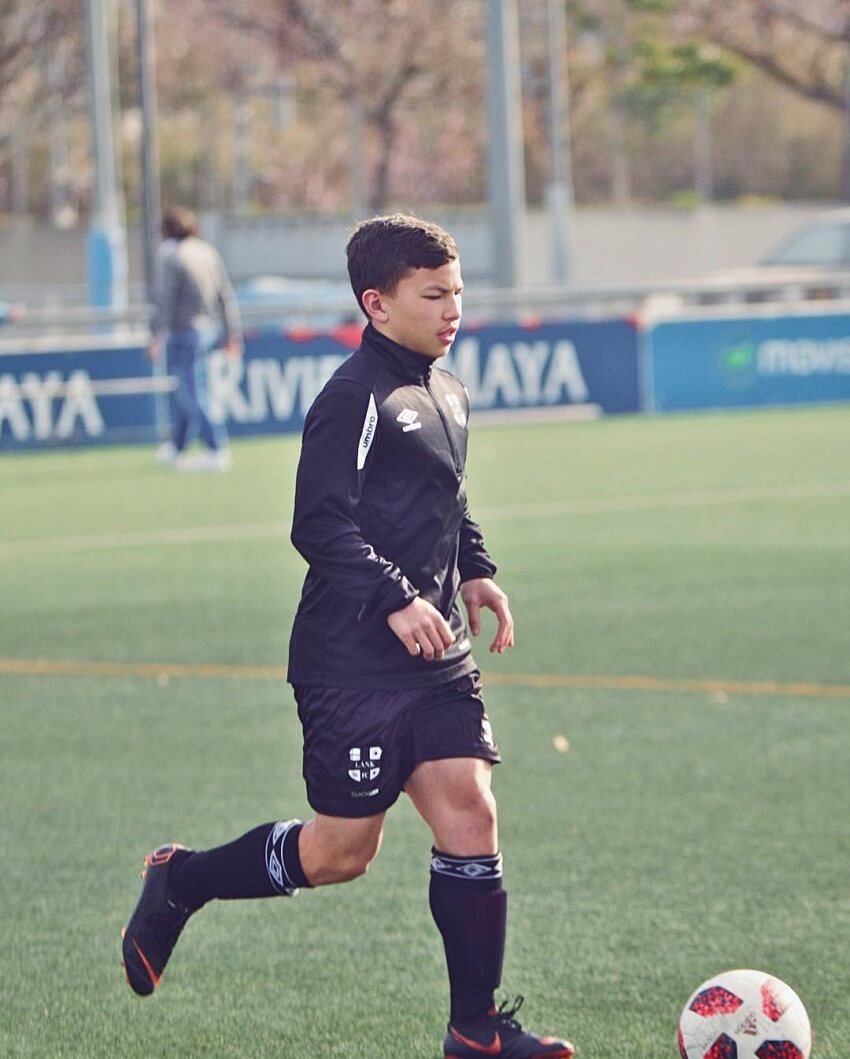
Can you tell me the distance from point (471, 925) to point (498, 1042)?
239mm

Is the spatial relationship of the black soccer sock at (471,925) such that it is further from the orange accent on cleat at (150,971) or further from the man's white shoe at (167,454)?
the man's white shoe at (167,454)

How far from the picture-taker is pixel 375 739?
440cm

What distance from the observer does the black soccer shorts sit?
14.5ft

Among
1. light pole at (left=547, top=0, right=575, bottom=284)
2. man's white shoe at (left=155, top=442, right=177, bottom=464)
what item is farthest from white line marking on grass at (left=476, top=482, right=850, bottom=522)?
light pole at (left=547, top=0, right=575, bottom=284)

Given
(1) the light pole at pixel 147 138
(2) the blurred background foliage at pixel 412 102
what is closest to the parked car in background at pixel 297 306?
(1) the light pole at pixel 147 138

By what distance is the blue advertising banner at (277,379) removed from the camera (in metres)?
20.2

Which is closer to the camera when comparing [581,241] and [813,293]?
[813,293]

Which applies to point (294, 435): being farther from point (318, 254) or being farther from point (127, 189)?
point (127, 189)

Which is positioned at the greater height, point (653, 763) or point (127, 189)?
point (127, 189)

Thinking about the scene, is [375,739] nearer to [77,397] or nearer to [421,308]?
[421,308]

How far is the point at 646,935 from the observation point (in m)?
5.43

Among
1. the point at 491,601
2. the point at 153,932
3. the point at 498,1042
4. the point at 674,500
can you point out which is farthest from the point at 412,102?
the point at 498,1042

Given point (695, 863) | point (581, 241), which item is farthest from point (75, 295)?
point (695, 863)

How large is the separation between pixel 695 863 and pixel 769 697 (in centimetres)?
239
